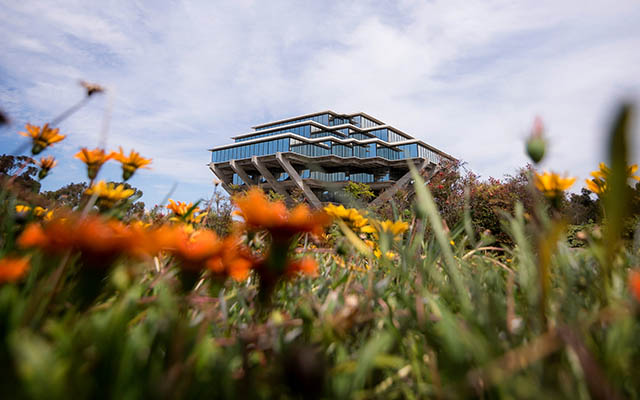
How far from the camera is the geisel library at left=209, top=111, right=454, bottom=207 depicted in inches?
1031

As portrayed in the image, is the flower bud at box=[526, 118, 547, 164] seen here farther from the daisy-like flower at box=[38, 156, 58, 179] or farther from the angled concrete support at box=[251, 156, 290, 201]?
the angled concrete support at box=[251, 156, 290, 201]

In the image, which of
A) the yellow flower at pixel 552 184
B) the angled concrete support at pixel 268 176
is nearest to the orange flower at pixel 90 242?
the yellow flower at pixel 552 184

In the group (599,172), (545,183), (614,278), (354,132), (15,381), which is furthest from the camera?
(354,132)

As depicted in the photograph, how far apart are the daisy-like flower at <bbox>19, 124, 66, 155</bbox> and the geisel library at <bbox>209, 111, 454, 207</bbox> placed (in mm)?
22646

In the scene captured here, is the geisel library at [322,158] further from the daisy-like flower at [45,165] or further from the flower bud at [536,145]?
the flower bud at [536,145]

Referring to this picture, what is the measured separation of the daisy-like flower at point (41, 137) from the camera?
82cm

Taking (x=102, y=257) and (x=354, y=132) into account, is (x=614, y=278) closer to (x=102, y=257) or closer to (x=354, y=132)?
(x=102, y=257)

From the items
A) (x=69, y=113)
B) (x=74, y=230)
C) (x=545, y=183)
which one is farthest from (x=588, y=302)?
(x=69, y=113)

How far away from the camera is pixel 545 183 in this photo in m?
0.64

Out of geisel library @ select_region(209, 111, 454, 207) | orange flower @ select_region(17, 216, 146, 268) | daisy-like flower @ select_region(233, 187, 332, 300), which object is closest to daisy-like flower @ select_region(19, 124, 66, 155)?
orange flower @ select_region(17, 216, 146, 268)

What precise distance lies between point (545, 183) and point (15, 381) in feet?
2.70

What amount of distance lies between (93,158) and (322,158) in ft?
84.7

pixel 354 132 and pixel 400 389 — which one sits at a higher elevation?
pixel 354 132

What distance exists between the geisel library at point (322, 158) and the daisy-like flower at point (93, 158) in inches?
896
